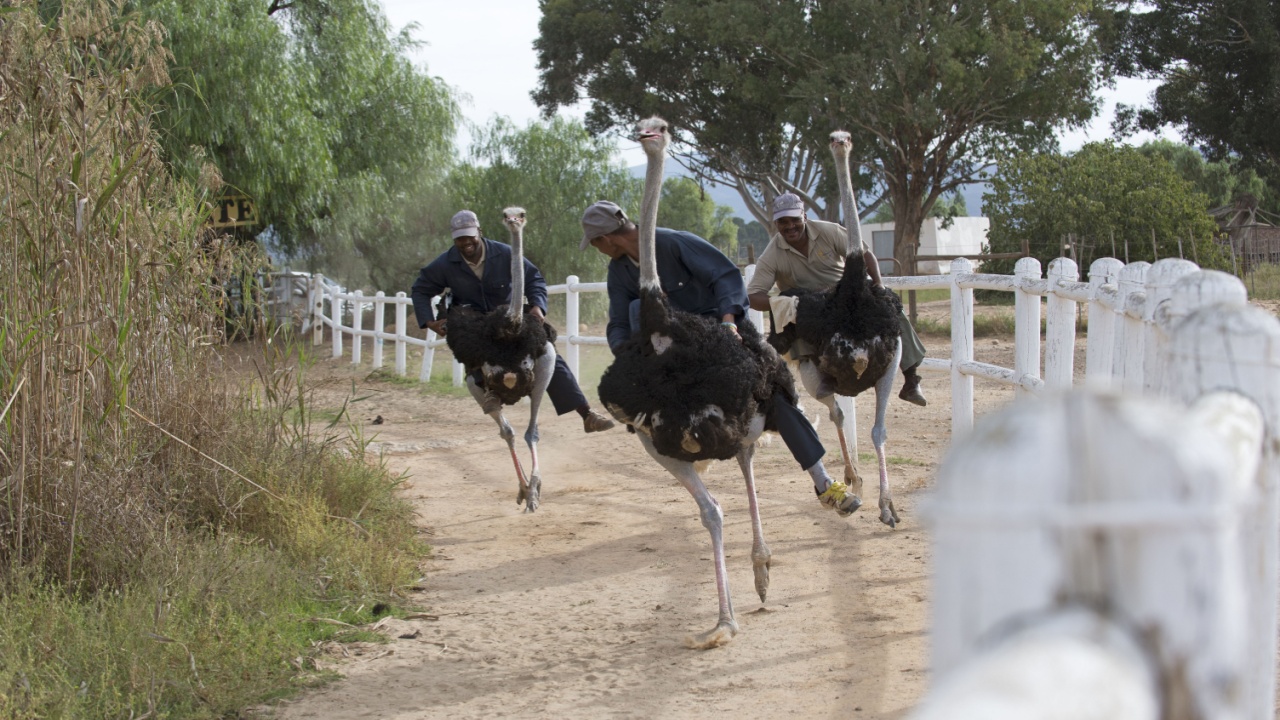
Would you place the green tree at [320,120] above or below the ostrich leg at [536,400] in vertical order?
above

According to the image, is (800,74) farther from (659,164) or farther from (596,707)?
(596,707)

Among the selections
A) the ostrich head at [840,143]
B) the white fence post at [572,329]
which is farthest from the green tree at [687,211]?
the ostrich head at [840,143]

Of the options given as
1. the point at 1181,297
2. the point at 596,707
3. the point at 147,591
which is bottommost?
the point at 596,707

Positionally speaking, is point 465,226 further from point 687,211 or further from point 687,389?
point 687,211

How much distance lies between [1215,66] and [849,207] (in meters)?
23.4

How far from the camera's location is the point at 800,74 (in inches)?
987

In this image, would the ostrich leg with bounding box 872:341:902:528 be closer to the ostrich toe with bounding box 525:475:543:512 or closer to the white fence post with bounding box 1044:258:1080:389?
the white fence post with bounding box 1044:258:1080:389

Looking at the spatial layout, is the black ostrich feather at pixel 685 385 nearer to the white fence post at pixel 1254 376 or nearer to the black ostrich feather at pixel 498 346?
the black ostrich feather at pixel 498 346

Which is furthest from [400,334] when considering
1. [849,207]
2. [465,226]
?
[849,207]

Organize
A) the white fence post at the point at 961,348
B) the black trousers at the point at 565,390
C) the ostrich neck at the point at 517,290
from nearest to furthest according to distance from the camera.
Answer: the ostrich neck at the point at 517,290 → the white fence post at the point at 961,348 → the black trousers at the point at 565,390

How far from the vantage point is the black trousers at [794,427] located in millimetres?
5590

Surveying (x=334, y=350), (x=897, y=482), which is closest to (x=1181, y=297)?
→ (x=897, y=482)

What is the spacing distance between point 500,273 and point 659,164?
2857 millimetres

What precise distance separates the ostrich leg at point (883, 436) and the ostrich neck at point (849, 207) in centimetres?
63
